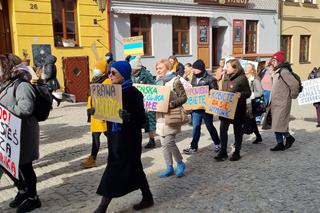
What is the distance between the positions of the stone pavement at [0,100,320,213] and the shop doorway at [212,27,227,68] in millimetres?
11851

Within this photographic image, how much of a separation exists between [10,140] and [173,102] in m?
2.17

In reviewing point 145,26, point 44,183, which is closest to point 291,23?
point 145,26

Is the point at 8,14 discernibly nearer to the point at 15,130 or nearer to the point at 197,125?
the point at 197,125

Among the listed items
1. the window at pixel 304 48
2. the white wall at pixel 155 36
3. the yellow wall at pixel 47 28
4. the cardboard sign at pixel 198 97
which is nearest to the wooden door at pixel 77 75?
the yellow wall at pixel 47 28

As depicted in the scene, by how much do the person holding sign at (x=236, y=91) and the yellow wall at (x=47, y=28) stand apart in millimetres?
8672

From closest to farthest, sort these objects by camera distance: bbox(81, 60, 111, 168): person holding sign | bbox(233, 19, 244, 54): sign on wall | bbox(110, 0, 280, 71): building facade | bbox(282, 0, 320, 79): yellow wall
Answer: bbox(81, 60, 111, 168): person holding sign
bbox(110, 0, 280, 71): building facade
bbox(233, 19, 244, 54): sign on wall
bbox(282, 0, 320, 79): yellow wall

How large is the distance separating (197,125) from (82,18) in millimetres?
8824

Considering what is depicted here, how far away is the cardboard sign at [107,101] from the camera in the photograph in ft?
11.4

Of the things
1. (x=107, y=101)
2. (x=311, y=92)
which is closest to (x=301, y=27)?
(x=311, y=92)

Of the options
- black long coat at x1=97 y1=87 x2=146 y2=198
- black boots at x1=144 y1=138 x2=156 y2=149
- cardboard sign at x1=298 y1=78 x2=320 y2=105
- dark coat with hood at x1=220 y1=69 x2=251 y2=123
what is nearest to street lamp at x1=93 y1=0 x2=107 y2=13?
cardboard sign at x1=298 y1=78 x2=320 y2=105

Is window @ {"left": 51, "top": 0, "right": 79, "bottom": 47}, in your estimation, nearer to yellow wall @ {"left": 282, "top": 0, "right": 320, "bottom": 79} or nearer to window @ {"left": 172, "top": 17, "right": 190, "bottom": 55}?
window @ {"left": 172, "top": 17, "right": 190, "bottom": 55}

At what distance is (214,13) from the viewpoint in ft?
56.9

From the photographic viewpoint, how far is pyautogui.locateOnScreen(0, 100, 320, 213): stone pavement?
4.13 m

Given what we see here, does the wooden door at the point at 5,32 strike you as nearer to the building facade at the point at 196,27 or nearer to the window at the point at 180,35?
the building facade at the point at 196,27
